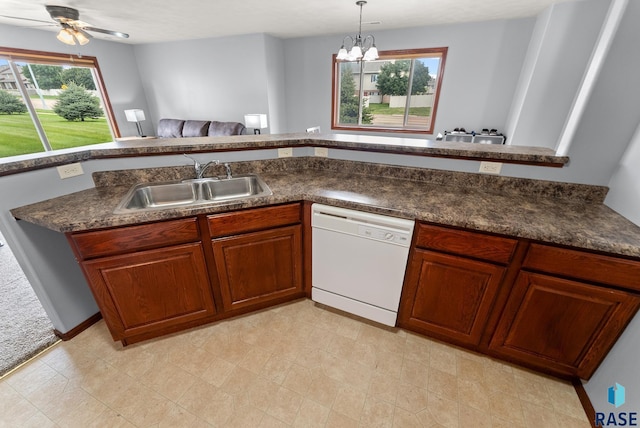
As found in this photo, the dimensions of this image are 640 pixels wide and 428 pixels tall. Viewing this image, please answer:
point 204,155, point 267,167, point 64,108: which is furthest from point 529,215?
point 64,108

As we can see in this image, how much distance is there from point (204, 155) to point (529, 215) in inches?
76.1

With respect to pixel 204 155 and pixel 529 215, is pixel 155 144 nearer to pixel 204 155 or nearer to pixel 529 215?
pixel 204 155

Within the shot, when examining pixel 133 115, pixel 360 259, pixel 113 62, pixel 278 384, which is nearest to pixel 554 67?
pixel 360 259

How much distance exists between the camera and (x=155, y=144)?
66.1 inches

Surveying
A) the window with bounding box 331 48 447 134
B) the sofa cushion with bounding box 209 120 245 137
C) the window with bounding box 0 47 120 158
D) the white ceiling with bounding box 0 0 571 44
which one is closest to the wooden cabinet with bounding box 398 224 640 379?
the white ceiling with bounding box 0 0 571 44

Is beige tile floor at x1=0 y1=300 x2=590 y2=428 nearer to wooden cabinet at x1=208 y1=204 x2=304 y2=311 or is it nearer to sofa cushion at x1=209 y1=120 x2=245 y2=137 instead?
wooden cabinet at x1=208 y1=204 x2=304 y2=311

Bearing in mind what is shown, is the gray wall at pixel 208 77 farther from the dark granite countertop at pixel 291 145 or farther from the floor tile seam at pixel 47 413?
the floor tile seam at pixel 47 413

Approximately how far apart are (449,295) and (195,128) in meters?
5.36

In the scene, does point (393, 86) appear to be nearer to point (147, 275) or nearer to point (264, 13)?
point (264, 13)

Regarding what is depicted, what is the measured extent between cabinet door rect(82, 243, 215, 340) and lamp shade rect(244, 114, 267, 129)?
12.1 feet

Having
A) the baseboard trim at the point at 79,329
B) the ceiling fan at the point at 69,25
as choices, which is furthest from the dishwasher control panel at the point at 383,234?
the ceiling fan at the point at 69,25

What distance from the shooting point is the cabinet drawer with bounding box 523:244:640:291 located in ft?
3.31

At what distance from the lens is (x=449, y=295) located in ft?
4.44

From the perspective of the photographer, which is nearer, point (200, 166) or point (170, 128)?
point (200, 166)
